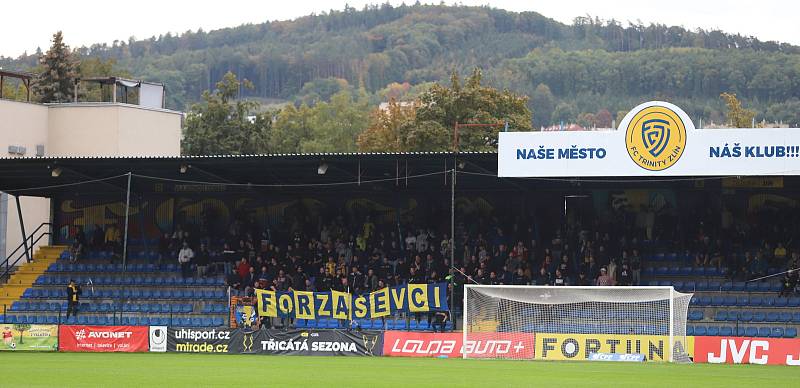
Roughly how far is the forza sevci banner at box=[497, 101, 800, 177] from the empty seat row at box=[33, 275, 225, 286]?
1400 cm

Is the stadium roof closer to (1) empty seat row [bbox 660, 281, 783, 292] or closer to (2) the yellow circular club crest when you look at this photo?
(2) the yellow circular club crest

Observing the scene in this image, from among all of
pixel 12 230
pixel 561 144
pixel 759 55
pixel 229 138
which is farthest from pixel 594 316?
pixel 759 55

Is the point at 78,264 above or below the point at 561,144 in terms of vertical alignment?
below

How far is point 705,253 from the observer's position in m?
39.9

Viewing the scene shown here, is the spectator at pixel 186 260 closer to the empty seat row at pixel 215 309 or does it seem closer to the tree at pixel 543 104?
the empty seat row at pixel 215 309

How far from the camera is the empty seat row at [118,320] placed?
3959 centimetres

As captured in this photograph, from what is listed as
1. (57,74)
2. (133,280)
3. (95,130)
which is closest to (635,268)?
(133,280)

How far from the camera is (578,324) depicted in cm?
3181

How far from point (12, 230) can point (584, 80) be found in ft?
510

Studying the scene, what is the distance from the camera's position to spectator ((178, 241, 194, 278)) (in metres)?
43.8

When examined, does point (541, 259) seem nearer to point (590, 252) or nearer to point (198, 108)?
point (590, 252)

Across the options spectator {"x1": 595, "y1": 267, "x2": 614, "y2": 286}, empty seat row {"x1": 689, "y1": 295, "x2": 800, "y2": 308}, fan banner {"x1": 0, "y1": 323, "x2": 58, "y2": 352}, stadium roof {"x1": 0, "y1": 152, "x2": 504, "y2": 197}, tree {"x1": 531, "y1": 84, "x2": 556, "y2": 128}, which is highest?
tree {"x1": 531, "y1": 84, "x2": 556, "y2": 128}

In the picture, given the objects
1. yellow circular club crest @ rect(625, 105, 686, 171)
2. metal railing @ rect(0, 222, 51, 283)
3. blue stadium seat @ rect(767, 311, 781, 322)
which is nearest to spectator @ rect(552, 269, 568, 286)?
yellow circular club crest @ rect(625, 105, 686, 171)

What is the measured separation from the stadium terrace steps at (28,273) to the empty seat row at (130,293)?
2.80 ft
